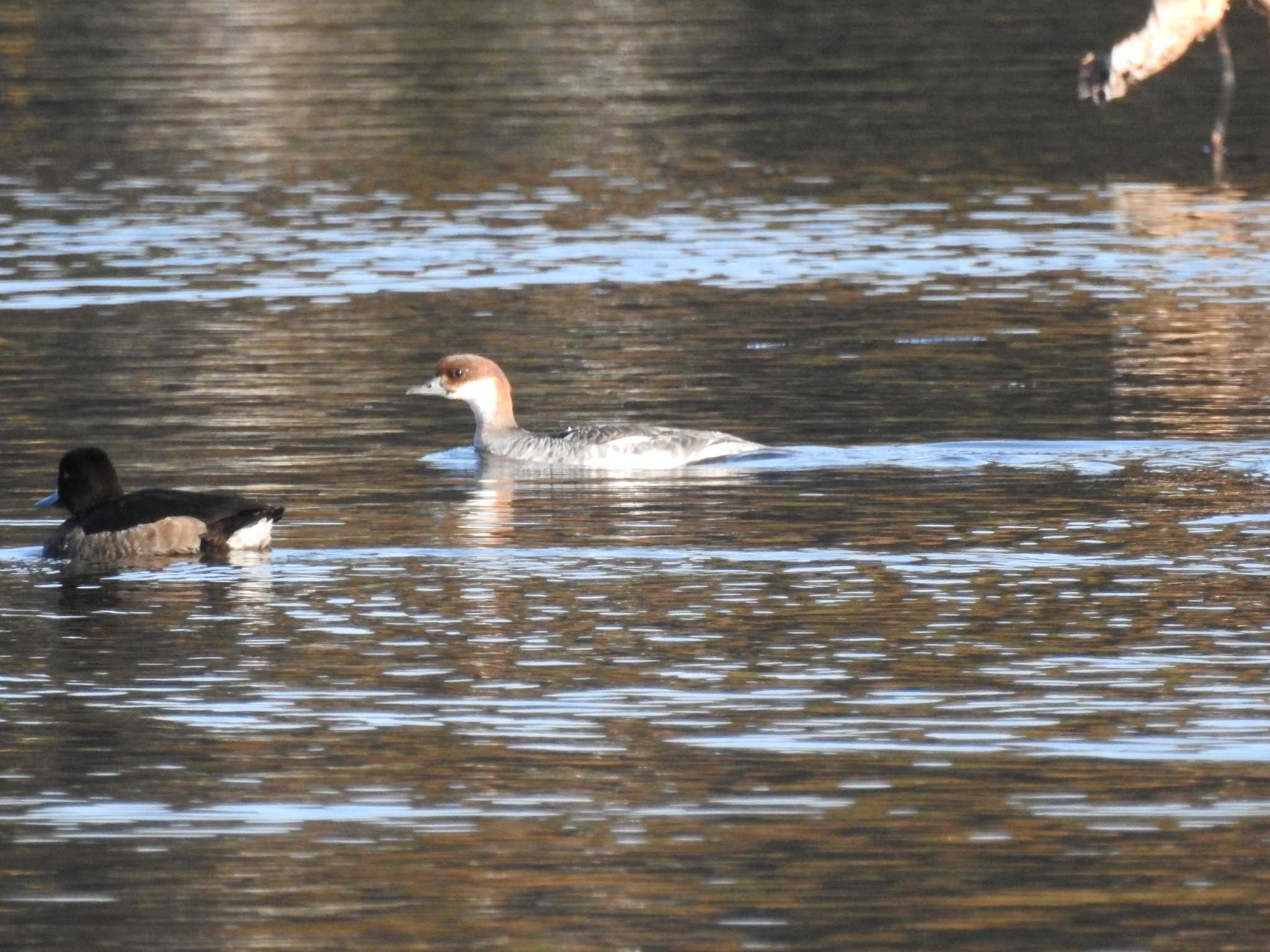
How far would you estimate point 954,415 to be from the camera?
22.4 metres

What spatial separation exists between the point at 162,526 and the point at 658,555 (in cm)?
288

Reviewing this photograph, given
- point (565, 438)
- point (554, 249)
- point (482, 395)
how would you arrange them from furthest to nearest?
point (554, 249) < point (482, 395) < point (565, 438)

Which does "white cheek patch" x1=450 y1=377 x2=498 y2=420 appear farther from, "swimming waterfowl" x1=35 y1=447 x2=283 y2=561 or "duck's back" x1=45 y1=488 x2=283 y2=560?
"duck's back" x1=45 y1=488 x2=283 y2=560

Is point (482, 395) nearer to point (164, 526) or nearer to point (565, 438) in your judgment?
point (565, 438)

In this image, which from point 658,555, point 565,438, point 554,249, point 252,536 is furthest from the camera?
point 554,249

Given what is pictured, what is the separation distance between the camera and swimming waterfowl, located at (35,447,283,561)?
17.5 m

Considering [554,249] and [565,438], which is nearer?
[565,438]

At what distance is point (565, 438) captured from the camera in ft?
70.3

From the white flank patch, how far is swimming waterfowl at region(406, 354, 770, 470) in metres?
3.90

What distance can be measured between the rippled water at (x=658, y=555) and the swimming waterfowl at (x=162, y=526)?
0.17m

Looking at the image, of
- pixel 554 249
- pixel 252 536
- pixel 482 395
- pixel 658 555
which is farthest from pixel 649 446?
pixel 554 249

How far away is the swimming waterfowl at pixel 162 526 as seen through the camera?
57.3 ft

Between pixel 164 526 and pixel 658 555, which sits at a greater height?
pixel 164 526

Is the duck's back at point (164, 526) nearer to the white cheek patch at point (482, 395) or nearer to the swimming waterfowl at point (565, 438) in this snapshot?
the swimming waterfowl at point (565, 438)
